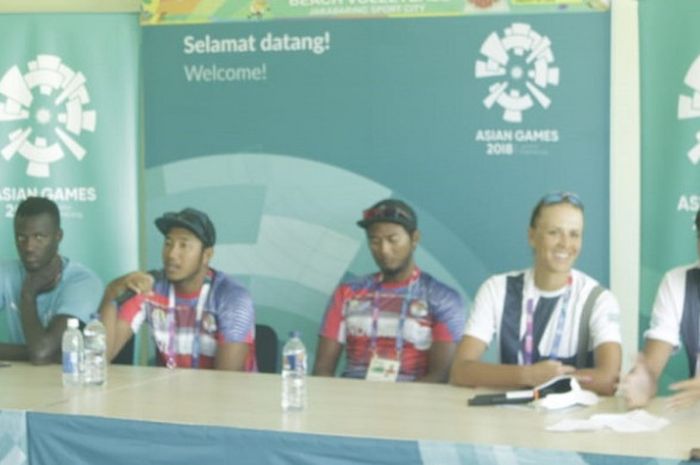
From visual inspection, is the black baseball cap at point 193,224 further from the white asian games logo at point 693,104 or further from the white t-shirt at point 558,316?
the white asian games logo at point 693,104

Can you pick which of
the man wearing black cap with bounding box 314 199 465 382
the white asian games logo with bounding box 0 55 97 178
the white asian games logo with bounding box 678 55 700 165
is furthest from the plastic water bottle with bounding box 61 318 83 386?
the white asian games logo with bounding box 678 55 700 165

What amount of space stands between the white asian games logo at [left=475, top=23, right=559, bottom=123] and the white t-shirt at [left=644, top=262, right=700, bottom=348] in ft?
4.08

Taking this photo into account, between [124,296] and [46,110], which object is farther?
[46,110]

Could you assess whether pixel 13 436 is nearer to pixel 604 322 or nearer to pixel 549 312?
pixel 549 312

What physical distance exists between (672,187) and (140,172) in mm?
2305

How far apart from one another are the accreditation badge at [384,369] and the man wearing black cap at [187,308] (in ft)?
1.51

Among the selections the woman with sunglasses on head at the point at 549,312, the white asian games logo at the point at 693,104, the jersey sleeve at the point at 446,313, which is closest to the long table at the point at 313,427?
the woman with sunglasses on head at the point at 549,312

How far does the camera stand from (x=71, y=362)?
3539 mm

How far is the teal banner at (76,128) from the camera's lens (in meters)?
5.00

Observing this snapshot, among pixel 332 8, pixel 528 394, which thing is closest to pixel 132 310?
pixel 332 8

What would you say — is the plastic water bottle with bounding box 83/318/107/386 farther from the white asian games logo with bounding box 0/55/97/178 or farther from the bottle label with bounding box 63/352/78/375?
the white asian games logo with bounding box 0/55/97/178

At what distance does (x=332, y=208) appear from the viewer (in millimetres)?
4754

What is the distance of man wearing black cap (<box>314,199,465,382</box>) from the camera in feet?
13.2

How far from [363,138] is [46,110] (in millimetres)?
1463
